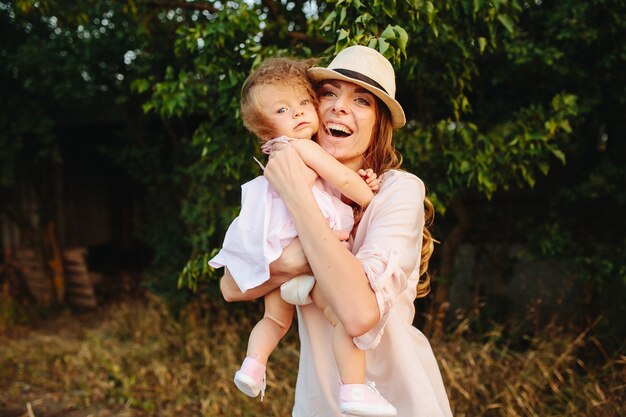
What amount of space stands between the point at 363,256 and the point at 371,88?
1.79 feet

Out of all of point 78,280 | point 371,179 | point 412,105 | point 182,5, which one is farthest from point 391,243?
point 78,280

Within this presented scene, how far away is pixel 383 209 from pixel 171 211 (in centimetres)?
499

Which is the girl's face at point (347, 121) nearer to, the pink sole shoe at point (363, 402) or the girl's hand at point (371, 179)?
the girl's hand at point (371, 179)

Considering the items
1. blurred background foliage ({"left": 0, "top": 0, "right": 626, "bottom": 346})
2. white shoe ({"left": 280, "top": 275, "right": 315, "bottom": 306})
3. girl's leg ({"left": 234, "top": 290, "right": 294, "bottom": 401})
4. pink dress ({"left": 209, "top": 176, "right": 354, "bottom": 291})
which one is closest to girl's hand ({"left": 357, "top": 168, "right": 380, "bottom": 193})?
pink dress ({"left": 209, "top": 176, "right": 354, "bottom": 291})

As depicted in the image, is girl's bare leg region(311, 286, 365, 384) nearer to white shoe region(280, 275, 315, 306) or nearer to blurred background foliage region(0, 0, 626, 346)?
white shoe region(280, 275, 315, 306)

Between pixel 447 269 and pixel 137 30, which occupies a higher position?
pixel 137 30

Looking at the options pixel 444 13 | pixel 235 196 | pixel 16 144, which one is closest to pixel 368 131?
pixel 444 13

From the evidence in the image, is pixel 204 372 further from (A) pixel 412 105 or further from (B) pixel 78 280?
(B) pixel 78 280

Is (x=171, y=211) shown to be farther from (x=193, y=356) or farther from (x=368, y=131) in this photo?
(x=368, y=131)

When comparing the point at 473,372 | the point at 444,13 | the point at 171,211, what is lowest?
the point at 473,372

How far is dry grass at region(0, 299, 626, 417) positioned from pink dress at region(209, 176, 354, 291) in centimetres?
216

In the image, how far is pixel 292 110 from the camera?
191cm

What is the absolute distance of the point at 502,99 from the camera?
15.4 feet

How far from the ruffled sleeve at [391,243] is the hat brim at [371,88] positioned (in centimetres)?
23
